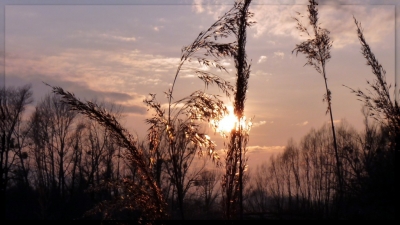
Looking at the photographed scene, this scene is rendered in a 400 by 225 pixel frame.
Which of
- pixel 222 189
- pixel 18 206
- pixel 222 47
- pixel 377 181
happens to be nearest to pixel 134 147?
pixel 222 189

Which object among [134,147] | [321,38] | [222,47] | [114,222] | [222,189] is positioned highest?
[321,38]

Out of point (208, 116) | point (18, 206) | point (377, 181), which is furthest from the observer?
point (18, 206)

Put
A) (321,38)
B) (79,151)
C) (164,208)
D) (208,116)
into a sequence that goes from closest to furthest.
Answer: (208,116), (164,208), (321,38), (79,151)

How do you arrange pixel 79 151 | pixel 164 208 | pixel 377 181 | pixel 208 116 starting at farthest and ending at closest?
pixel 79 151 → pixel 377 181 → pixel 164 208 → pixel 208 116

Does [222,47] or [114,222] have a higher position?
[222,47]

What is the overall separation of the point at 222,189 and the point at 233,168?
0.29 meters

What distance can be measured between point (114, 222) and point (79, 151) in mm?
20011

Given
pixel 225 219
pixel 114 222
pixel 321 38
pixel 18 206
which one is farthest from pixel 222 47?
pixel 18 206

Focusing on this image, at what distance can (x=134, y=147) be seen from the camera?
5.07 meters

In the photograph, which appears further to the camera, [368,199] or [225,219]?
[368,199]

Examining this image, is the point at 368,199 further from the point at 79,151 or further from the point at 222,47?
the point at 79,151

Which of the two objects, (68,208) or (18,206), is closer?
(18,206)

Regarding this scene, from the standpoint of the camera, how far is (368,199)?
1686 cm

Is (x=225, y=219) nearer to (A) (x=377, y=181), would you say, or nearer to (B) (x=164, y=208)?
(B) (x=164, y=208)
